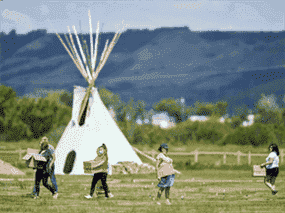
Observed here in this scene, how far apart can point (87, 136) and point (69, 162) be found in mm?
1259

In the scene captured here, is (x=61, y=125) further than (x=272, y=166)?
Yes

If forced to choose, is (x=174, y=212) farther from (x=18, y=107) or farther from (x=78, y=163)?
(x=18, y=107)

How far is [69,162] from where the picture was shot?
62.1 ft

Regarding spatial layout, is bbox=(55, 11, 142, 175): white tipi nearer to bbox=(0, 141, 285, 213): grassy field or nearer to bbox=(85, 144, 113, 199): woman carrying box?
bbox=(0, 141, 285, 213): grassy field

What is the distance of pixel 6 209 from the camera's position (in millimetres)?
8727

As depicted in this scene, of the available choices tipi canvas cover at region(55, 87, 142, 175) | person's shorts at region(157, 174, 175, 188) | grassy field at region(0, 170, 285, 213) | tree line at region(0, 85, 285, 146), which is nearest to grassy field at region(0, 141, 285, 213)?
grassy field at region(0, 170, 285, 213)

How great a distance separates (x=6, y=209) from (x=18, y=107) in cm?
5279

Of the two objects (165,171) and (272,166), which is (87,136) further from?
(165,171)

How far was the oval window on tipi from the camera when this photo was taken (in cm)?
1869

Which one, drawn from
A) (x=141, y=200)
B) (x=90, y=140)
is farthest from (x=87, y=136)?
(x=141, y=200)

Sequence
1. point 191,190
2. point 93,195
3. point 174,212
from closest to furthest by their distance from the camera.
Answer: point 174,212 < point 93,195 < point 191,190

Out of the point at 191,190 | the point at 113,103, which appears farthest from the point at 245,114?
the point at 191,190

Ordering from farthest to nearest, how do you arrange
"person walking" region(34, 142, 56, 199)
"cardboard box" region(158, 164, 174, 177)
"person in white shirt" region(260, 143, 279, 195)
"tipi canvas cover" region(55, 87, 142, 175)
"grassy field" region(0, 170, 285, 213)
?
"tipi canvas cover" region(55, 87, 142, 175) → "person in white shirt" region(260, 143, 279, 195) → "person walking" region(34, 142, 56, 199) → "cardboard box" region(158, 164, 174, 177) → "grassy field" region(0, 170, 285, 213)

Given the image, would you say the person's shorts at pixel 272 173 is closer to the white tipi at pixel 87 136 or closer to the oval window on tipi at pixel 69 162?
the white tipi at pixel 87 136
